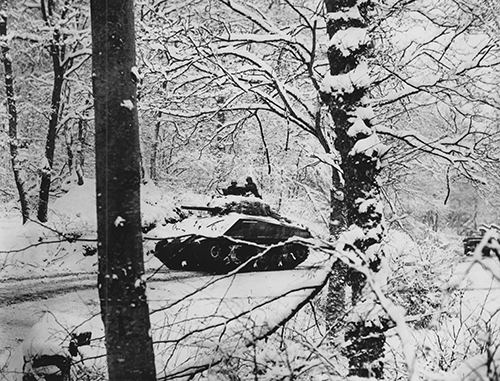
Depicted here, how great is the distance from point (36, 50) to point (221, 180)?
7507 millimetres

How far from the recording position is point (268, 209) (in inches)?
559

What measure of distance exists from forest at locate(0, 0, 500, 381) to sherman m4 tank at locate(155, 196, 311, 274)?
0.24ft

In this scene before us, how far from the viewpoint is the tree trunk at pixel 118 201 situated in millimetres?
2979

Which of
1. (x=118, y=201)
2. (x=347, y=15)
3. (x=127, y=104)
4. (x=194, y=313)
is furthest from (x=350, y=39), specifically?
(x=194, y=313)

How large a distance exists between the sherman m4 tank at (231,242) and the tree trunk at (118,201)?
8409mm

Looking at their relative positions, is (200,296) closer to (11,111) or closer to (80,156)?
(11,111)

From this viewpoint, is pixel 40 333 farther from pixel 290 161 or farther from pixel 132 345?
pixel 290 161

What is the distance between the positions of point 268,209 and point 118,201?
11.3 meters

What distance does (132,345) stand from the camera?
9.84 ft

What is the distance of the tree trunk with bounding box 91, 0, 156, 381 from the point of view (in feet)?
9.77

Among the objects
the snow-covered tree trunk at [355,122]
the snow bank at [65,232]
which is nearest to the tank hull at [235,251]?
the snow bank at [65,232]

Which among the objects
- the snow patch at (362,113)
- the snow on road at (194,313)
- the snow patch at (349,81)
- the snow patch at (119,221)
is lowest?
the snow on road at (194,313)

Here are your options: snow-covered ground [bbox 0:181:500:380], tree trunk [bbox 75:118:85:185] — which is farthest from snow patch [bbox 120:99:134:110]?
tree trunk [bbox 75:118:85:185]

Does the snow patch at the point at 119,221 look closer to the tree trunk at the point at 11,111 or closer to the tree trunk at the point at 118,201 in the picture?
the tree trunk at the point at 118,201
